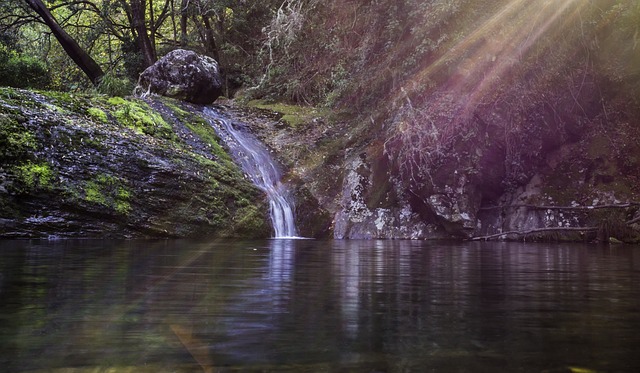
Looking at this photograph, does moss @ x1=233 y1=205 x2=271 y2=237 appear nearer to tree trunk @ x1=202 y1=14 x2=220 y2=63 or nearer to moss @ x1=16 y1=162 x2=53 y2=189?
moss @ x1=16 y1=162 x2=53 y2=189

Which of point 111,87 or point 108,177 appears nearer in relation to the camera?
point 108,177

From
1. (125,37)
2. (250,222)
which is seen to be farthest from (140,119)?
(125,37)

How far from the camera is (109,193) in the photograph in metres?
12.8

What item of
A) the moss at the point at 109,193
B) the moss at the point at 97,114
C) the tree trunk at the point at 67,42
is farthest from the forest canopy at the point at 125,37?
the moss at the point at 109,193

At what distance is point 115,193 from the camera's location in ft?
42.1

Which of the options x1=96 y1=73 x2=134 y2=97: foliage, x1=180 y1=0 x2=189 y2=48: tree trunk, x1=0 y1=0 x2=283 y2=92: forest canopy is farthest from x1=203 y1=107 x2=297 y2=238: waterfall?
x1=180 y1=0 x2=189 y2=48: tree trunk

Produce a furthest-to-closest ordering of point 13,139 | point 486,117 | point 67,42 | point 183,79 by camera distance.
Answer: point 67,42 → point 183,79 → point 486,117 → point 13,139

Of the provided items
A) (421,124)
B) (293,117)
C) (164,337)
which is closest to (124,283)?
(164,337)

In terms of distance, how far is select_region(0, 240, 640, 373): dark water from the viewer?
2.18 metres

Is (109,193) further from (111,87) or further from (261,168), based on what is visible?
(111,87)

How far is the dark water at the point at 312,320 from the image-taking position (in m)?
2.18

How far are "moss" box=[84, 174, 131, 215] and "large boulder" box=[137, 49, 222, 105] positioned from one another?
6605 millimetres

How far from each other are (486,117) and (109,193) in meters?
9.03

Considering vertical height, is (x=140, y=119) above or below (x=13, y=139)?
above
